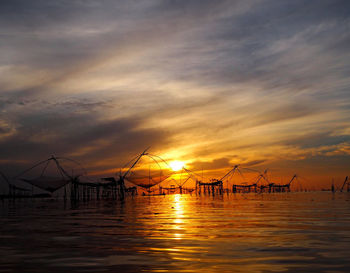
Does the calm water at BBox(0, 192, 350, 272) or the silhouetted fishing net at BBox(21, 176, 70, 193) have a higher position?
the silhouetted fishing net at BBox(21, 176, 70, 193)

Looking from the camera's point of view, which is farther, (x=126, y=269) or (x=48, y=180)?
(x=48, y=180)

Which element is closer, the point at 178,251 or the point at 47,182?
the point at 178,251

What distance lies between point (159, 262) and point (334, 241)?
6310 millimetres

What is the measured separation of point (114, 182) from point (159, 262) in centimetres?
6802

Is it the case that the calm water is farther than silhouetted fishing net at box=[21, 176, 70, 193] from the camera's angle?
No

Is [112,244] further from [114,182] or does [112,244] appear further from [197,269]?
[114,182]

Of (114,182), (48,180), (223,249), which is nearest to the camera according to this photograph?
(223,249)

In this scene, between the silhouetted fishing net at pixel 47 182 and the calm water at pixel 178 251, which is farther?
the silhouetted fishing net at pixel 47 182

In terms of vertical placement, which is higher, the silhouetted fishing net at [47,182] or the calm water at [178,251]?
the silhouetted fishing net at [47,182]

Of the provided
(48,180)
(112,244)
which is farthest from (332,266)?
(48,180)

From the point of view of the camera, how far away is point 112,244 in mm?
11094

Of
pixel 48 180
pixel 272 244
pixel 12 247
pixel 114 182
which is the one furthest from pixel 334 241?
pixel 114 182

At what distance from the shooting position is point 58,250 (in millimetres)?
10078

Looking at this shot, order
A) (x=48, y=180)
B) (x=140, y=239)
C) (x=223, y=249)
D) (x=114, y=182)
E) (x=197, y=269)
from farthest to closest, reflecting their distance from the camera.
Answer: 1. (x=114, y=182)
2. (x=48, y=180)
3. (x=140, y=239)
4. (x=223, y=249)
5. (x=197, y=269)
